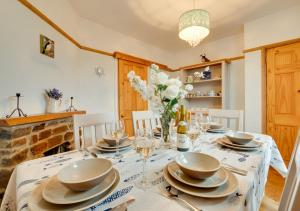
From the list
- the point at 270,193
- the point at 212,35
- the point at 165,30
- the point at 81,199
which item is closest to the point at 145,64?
the point at 165,30

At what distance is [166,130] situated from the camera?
112 centimetres

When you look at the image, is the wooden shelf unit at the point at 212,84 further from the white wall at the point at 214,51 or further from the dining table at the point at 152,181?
the dining table at the point at 152,181

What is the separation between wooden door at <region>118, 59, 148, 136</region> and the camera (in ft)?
10.1

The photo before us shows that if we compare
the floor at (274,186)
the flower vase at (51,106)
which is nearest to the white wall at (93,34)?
the flower vase at (51,106)

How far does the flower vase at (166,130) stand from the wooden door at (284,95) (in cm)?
233

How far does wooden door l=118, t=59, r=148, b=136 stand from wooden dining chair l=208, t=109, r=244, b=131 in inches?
72.2

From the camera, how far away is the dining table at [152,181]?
1.59 ft

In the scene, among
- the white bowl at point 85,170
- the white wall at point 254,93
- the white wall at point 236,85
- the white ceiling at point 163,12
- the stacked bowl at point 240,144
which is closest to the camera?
the white bowl at point 85,170

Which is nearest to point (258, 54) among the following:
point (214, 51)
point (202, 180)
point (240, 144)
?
point (214, 51)

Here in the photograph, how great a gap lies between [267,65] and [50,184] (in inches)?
127

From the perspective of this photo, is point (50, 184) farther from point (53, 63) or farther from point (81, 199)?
point (53, 63)

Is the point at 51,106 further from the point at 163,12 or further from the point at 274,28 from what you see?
the point at 274,28

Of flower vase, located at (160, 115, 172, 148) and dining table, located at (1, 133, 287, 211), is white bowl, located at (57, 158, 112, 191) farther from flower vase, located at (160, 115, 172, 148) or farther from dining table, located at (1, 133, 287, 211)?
flower vase, located at (160, 115, 172, 148)

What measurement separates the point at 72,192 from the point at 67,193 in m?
0.02
